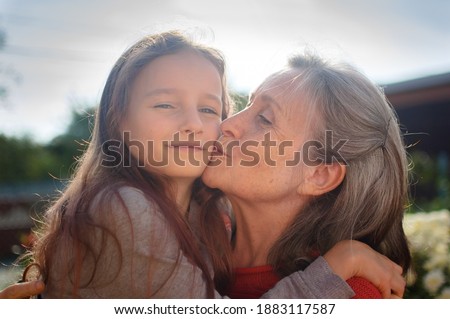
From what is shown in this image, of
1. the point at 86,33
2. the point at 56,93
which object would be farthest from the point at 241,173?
the point at 56,93

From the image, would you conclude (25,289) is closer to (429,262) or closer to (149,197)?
(149,197)

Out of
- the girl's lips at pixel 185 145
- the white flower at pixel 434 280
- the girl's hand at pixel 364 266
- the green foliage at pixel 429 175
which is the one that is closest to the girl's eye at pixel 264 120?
the girl's lips at pixel 185 145

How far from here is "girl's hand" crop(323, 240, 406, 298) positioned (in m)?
1.57

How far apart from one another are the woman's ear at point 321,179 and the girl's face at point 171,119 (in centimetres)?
36

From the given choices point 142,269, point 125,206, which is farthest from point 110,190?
point 142,269

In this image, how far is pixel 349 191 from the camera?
1.75 meters

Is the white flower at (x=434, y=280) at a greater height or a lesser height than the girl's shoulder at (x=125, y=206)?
lesser

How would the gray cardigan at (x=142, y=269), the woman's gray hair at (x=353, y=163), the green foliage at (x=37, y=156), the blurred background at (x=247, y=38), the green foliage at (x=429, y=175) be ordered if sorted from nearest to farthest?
the gray cardigan at (x=142, y=269)
the woman's gray hair at (x=353, y=163)
the blurred background at (x=247, y=38)
the green foliage at (x=429, y=175)
the green foliage at (x=37, y=156)

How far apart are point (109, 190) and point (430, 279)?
4.58ft

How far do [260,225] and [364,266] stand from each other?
446mm

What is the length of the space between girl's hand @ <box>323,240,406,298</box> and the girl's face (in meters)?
0.56

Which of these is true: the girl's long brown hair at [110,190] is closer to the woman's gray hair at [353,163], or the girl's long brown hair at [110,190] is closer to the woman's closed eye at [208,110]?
the woman's closed eye at [208,110]

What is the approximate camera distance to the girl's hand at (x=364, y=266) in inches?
61.9

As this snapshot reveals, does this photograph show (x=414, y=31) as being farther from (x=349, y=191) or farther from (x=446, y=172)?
(x=446, y=172)
